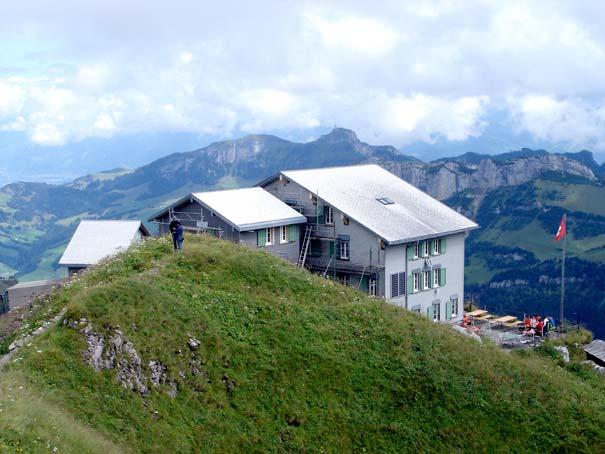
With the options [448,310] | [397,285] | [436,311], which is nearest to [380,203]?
[397,285]

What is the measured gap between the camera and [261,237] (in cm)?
5184

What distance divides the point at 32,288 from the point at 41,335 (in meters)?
26.7

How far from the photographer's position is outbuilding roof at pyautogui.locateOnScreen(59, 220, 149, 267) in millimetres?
52156

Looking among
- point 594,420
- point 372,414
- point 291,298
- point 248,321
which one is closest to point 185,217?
point 291,298

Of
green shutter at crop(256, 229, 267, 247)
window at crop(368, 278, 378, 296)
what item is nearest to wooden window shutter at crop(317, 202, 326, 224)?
green shutter at crop(256, 229, 267, 247)

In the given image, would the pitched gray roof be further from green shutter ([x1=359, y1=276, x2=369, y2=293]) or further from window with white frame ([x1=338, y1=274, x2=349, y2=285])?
window with white frame ([x1=338, y1=274, x2=349, y2=285])

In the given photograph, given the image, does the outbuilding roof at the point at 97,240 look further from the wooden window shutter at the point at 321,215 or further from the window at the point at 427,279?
the window at the point at 427,279

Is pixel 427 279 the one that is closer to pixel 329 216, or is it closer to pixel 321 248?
pixel 321 248

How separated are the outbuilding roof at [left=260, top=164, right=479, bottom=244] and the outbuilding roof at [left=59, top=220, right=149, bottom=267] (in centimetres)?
1175

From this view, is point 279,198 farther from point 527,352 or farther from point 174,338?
point 174,338

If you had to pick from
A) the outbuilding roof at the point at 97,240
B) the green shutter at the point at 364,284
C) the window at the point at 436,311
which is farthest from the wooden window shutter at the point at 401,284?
the outbuilding roof at the point at 97,240

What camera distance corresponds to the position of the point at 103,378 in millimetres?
24469

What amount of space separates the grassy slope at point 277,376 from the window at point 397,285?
15.1 metres

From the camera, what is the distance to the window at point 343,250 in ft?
180
